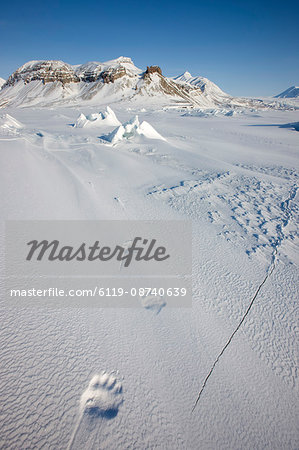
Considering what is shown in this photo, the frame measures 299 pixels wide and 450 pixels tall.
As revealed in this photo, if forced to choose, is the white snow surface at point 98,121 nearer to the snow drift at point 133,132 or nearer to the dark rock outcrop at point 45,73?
the snow drift at point 133,132

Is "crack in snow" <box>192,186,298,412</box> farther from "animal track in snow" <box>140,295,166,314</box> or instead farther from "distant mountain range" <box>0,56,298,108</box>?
"distant mountain range" <box>0,56,298,108</box>

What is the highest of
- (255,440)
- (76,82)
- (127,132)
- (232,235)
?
(76,82)

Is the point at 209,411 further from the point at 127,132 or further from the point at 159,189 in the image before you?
the point at 127,132

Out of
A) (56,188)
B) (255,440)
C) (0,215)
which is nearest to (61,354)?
(255,440)

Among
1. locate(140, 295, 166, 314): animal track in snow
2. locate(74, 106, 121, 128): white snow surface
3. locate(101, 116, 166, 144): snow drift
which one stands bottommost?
locate(140, 295, 166, 314): animal track in snow

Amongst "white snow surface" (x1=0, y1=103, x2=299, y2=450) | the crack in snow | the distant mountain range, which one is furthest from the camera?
the distant mountain range

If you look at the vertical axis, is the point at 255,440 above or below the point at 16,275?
below

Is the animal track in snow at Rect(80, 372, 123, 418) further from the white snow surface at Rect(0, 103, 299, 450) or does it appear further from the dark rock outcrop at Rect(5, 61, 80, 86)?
the dark rock outcrop at Rect(5, 61, 80, 86)

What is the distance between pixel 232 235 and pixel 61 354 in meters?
1.84

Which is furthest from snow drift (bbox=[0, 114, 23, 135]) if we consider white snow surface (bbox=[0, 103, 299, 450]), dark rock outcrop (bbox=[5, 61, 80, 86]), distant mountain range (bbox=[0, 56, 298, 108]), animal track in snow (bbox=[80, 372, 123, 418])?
dark rock outcrop (bbox=[5, 61, 80, 86])

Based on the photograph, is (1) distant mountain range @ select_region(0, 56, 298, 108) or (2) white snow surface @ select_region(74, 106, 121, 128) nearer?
(2) white snow surface @ select_region(74, 106, 121, 128)

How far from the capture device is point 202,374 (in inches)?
43.1

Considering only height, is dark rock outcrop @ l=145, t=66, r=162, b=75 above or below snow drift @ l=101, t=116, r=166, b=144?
above

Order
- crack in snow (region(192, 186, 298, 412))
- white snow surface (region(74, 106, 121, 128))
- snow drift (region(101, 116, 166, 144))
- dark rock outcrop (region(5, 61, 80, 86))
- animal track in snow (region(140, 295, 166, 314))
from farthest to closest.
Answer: dark rock outcrop (region(5, 61, 80, 86)) < white snow surface (region(74, 106, 121, 128)) < snow drift (region(101, 116, 166, 144)) < animal track in snow (region(140, 295, 166, 314)) < crack in snow (region(192, 186, 298, 412))
